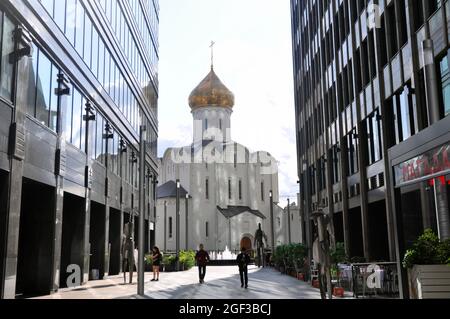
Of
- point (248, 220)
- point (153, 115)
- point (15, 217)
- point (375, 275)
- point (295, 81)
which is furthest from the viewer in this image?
point (248, 220)

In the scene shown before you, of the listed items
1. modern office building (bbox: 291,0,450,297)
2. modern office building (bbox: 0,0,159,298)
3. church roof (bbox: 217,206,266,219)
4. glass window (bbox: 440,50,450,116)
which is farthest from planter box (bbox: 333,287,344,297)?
church roof (bbox: 217,206,266,219)

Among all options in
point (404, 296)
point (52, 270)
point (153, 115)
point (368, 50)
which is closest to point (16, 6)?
point (52, 270)

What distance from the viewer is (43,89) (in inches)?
699

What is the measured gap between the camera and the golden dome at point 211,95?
243 feet

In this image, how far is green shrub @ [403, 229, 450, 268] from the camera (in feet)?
39.0

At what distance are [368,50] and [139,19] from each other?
17776mm

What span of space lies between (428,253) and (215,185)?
194 feet

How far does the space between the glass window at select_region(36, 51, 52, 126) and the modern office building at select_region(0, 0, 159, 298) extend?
35 millimetres

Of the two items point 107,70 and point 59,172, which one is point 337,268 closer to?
point 59,172

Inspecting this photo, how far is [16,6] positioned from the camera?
15.1 metres

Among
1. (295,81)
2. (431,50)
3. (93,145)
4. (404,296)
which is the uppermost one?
(295,81)

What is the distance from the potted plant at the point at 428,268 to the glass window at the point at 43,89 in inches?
486

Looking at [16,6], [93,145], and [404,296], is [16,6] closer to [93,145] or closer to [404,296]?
[93,145]

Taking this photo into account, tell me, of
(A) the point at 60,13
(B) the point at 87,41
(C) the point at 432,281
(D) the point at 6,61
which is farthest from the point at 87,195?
(C) the point at 432,281
